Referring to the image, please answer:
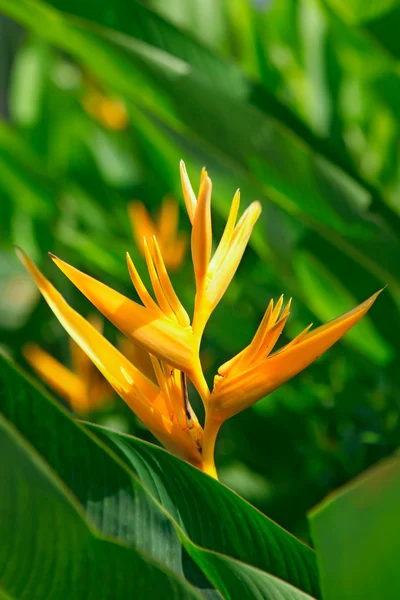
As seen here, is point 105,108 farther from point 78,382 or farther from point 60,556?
point 60,556

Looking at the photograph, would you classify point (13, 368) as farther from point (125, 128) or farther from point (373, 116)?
→ point (125, 128)

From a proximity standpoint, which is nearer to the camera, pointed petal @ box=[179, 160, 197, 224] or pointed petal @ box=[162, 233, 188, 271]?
pointed petal @ box=[179, 160, 197, 224]

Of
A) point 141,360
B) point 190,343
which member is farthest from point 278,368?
point 141,360

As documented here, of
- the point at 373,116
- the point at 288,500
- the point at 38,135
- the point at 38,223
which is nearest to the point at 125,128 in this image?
the point at 38,135

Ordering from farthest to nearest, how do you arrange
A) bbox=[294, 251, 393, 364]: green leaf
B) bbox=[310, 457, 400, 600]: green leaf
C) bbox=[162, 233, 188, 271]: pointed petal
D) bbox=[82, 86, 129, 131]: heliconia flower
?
bbox=[82, 86, 129, 131]: heliconia flower → bbox=[162, 233, 188, 271]: pointed petal → bbox=[294, 251, 393, 364]: green leaf → bbox=[310, 457, 400, 600]: green leaf

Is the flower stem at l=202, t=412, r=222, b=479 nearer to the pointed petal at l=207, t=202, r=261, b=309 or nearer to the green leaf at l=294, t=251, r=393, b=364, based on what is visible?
the pointed petal at l=207, t=202, r=261, b=309

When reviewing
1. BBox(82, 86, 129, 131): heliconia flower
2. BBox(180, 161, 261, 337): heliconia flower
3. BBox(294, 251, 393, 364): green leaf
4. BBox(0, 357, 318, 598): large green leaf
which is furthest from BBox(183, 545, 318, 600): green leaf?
BBox(82, 86, 129, 131): heliconia flower
